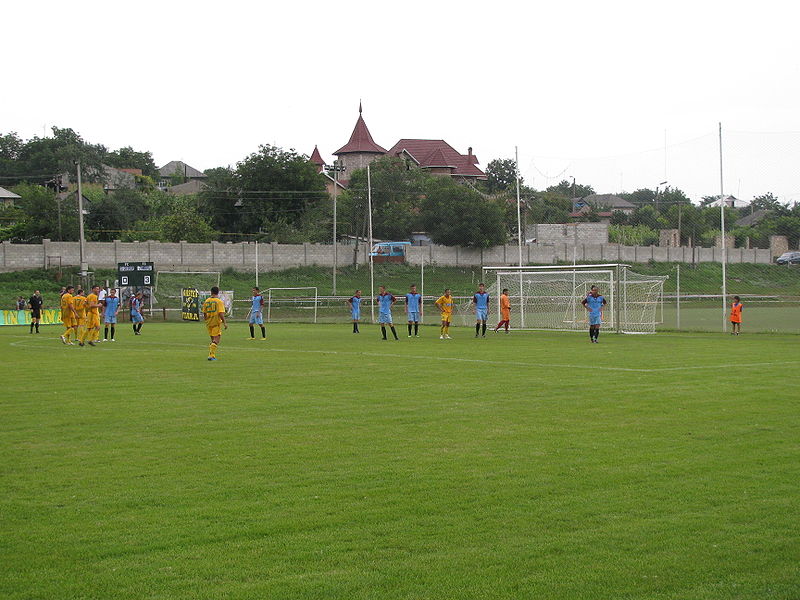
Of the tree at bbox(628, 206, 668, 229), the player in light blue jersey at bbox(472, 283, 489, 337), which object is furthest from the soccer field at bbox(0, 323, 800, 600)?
the tree at bbox(628, 206, 668, 229)

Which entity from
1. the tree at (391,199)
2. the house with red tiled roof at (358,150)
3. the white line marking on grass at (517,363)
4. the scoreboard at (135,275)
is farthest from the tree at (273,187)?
the white line marking on grass at (517,363)

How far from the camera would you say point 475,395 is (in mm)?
15516

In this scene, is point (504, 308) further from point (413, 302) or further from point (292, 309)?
point (292, 309)

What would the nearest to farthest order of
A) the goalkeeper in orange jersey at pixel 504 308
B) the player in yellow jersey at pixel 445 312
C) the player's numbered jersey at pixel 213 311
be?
the player's numbered jersey at pixel 213 311
the player in yellow jersey at pixel 445 312
the goalkeeper in orange jersey at pixel 504 308

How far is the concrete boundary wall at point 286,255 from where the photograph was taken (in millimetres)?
64312

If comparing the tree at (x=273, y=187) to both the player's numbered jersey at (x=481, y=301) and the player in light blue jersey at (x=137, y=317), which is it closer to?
the player in light blue jersey at (x=137, y=317)

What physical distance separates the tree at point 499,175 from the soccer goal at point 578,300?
76815 mm

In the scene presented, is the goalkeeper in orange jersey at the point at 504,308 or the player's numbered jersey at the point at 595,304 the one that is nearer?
the player's numbered jersey at the point at 595,304

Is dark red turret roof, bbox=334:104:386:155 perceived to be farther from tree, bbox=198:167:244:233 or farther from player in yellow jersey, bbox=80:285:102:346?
player in yellow jersey, bbox=80:285:102:346

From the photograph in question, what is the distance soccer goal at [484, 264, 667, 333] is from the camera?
125ft

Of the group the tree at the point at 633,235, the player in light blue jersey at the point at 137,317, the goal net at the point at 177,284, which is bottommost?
the player in light blue jersey at the point at 137,317

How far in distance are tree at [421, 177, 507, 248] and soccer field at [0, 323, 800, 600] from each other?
61334mm

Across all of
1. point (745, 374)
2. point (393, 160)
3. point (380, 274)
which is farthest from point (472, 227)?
point (745, 374)

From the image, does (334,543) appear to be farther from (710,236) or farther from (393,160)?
(393,160)
